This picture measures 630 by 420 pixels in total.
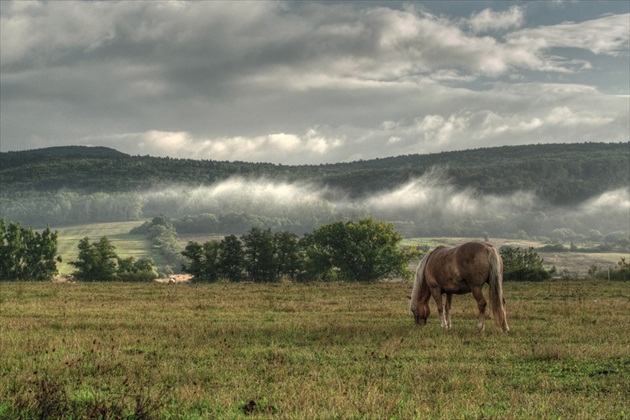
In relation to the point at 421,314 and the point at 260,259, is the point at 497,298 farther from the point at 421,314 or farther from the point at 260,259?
the point at 260,259

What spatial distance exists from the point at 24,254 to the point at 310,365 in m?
64.4

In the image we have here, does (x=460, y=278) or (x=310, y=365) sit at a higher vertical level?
(x=460, y=278)

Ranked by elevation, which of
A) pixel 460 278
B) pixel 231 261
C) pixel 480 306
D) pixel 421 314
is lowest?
pixel 231 261

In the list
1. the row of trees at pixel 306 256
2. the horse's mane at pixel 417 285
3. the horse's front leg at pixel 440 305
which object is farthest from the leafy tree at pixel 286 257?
the horse's front leg at pixel 440 305

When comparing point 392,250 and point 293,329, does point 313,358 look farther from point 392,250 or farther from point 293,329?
point 392,250

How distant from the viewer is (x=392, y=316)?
22641 millimetres

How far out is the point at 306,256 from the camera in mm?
70000

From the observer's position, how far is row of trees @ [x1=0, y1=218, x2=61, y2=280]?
219 ft

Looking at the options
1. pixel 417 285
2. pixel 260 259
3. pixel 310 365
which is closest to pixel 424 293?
pixel 417 285

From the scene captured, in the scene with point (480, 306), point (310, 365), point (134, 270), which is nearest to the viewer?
point (310, 365)

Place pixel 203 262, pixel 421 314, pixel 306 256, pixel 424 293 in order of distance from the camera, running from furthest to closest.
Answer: pixel 306 256 → pixel 203 262 → pixel 424 293 → pixel 421 314

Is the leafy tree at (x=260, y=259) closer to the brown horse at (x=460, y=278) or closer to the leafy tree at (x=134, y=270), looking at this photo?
the leafy tree at (x=134, y=270)

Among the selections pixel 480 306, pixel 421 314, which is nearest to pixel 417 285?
pixel 421 314

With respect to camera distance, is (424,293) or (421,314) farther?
(424,293)
